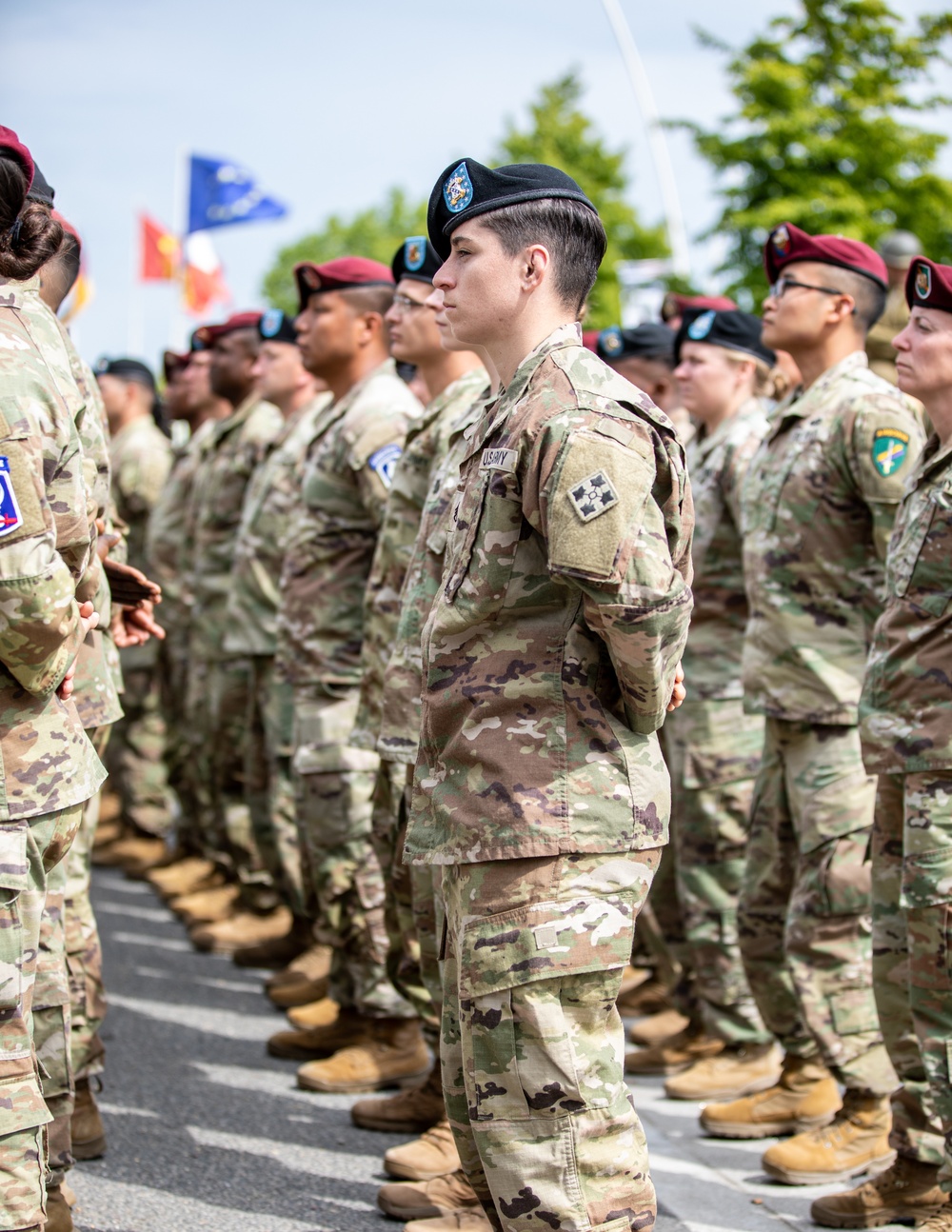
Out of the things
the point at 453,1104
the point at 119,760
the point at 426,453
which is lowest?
the point at 119,760

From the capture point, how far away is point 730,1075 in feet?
17.5

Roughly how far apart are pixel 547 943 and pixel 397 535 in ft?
7.28

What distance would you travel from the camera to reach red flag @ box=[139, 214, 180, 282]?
2380 centimetres

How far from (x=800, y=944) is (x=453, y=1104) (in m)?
1.74

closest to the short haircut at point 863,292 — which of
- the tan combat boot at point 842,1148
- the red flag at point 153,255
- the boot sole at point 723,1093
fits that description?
the tan combat boot at point 842,1148

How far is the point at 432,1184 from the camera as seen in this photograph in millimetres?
4109

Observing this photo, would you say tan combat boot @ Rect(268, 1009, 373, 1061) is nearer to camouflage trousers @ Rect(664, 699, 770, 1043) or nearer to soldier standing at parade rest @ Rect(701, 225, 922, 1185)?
camouflage trousers @ Rect(664, 699, 770, 1043)

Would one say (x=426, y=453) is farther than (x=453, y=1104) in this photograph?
Yes

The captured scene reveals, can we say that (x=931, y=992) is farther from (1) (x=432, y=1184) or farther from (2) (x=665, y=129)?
(2) (x=665, y=129)

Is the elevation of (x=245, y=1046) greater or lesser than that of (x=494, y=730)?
lesser

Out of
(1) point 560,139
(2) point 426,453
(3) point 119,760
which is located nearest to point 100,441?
(2) point 426,453

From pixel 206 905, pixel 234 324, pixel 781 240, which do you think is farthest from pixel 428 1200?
pixel 234 324

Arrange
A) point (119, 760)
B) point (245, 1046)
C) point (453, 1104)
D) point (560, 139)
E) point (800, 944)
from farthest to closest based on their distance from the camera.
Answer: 1. point (560, 139)
2. point (119, 760)
3. point (245, 1046)
4. point (800, 944)
5. point (453, 1104)

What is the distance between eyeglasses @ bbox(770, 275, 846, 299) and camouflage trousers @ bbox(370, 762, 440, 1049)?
2.10 meters
